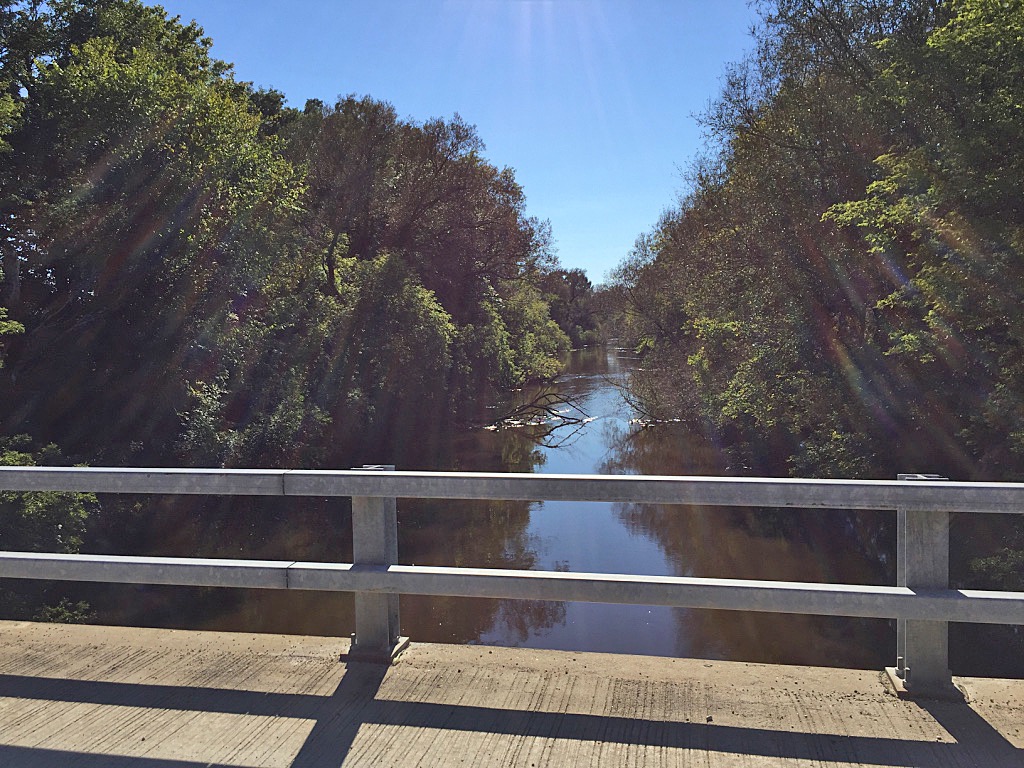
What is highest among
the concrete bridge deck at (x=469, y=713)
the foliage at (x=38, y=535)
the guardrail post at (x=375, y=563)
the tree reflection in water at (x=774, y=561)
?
the guardrail post at (x=375, y=563)

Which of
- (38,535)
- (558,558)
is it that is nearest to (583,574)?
(38,535)

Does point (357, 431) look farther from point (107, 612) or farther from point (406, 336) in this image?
point (107, 612)

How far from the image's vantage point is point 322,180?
30844 millimetres

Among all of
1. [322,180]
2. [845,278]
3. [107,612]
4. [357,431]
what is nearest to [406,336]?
[357,431]

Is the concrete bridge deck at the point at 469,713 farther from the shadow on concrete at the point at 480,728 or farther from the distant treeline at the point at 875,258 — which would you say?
the distant treeline at the point at 875,258

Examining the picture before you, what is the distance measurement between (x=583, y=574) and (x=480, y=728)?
2.27 ft

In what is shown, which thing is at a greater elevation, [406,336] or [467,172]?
[467,172]

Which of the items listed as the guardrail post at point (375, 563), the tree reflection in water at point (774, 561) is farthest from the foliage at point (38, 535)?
the tree reflection in water at point (774, 561)

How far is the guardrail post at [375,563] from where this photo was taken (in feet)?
11.8

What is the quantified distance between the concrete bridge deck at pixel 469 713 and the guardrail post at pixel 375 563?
0.30 feet

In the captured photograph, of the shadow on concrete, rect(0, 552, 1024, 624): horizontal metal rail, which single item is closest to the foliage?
rect(0, 552, 1024, 624): horizontal metal rail

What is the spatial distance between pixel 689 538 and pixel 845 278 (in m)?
6.36

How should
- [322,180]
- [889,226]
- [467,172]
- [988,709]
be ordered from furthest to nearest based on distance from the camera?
[467,172]
[322,180]
[889,226]
[988,709]

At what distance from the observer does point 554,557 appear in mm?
12891
